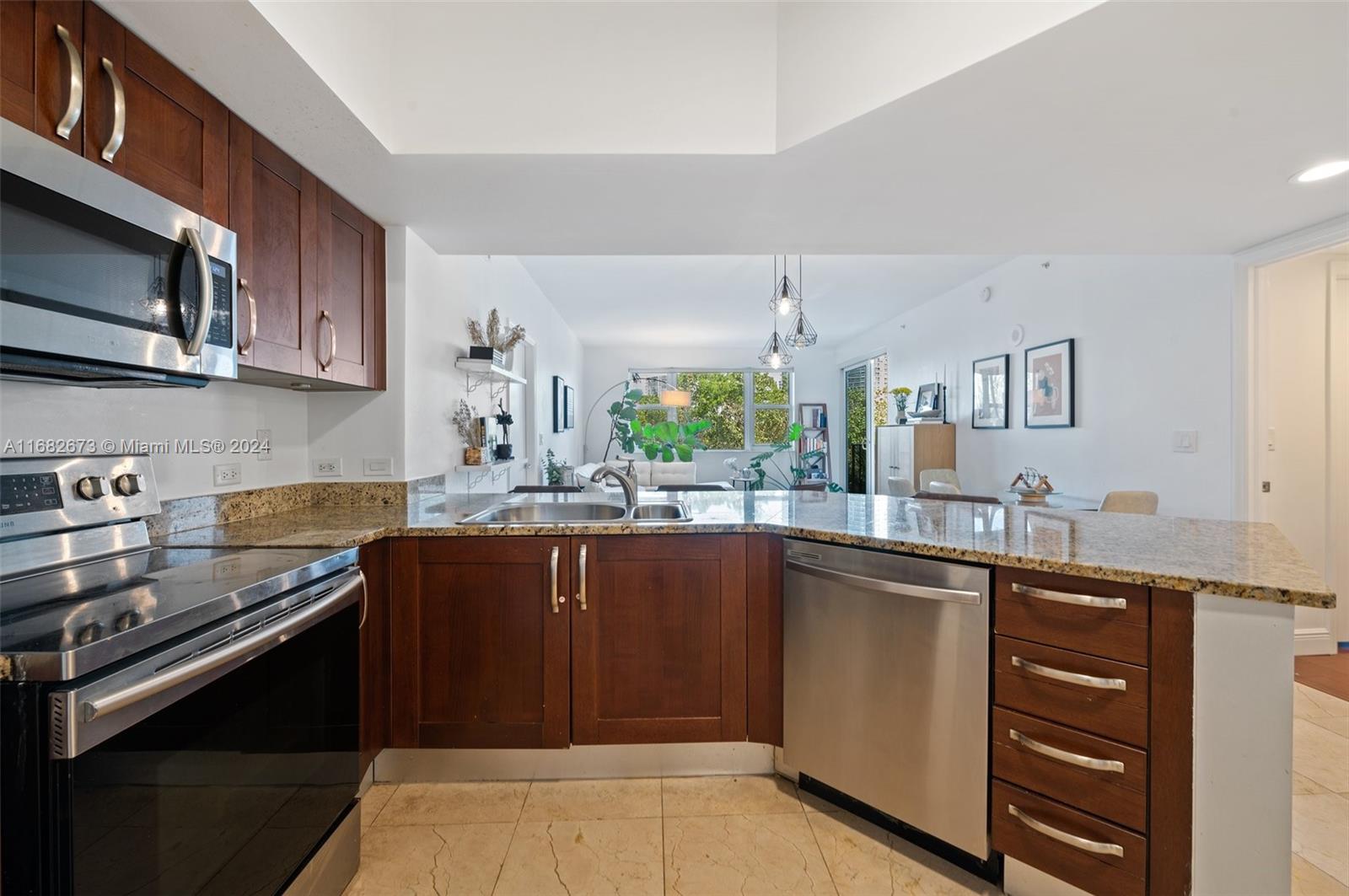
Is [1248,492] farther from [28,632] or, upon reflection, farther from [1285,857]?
[28,632]

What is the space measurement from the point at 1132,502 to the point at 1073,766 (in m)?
2.37

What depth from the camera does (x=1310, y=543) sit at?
320 centimetres

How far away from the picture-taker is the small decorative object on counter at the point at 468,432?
322 centimetres

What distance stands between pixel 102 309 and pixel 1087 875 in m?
2.43

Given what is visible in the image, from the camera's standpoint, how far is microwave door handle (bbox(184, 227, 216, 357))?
4.22 feet

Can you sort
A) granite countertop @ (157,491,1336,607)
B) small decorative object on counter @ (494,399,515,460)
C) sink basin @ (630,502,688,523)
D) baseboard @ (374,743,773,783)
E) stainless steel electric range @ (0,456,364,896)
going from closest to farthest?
stainless steel electric range @ (0,456,364,896)
granite countertop @ (157,491,1336,607)
baseboard @ (374,743,773,783)
sink basin @ (630,502,688,523)
small decorative object on counter @ (494,399,515,460)

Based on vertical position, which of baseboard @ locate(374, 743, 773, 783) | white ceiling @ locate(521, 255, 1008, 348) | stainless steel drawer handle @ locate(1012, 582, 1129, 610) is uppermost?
white ceiling @ locate(521, 255, 1008, 348)

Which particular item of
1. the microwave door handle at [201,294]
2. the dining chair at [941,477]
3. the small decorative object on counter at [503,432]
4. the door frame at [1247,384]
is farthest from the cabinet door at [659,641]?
the dining chair at [941,477]

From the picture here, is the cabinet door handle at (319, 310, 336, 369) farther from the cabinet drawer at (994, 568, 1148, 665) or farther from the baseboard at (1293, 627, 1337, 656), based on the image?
the baseboard at (1293, 627, 1337, 656)

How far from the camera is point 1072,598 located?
4.40 ft

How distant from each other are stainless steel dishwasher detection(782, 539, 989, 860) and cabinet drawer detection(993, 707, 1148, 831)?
54mm

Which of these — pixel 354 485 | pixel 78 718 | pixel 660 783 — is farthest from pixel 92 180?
pixel 660 783

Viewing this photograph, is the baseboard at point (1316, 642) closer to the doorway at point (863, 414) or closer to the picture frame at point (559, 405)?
the doorway at point (863, 414)

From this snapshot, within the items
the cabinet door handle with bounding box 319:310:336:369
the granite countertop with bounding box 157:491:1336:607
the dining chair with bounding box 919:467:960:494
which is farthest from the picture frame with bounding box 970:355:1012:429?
the cabinet door handle with bounding box 319:310:336:369
